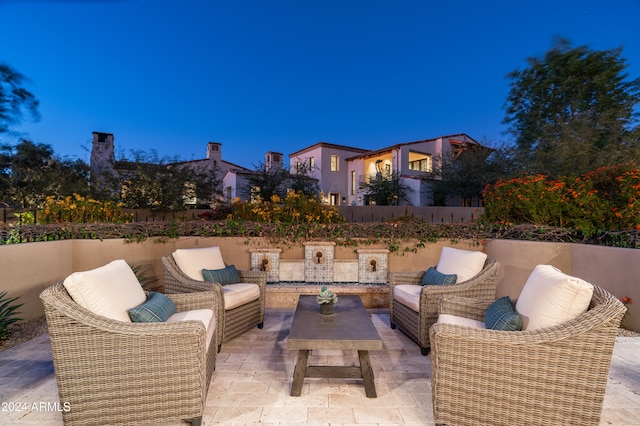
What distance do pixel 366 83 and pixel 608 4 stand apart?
1566 cm

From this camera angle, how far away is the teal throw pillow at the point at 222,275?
12.5ft

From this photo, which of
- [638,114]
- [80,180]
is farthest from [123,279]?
[638,114]

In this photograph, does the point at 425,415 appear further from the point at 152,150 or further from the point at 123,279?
the point at 152,150

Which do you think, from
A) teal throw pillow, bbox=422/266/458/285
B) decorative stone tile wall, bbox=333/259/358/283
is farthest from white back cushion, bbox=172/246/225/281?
teal throw pillow, bbox=422/266/458/285

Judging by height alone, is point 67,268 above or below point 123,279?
below

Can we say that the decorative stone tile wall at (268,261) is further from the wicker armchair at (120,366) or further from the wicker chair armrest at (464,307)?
the wicker armchair at (120,366)

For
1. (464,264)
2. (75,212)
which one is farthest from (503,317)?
(75,212)

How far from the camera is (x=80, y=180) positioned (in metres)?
12.0

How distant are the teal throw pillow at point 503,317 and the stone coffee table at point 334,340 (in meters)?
0.86

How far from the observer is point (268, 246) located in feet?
17.4

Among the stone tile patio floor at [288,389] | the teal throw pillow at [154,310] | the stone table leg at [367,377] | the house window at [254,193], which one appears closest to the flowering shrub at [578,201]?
the stone tile patio floor at [288,389]

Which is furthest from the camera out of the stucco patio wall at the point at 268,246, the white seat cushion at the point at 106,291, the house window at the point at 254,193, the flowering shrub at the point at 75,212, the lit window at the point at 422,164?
the lit window at the point at 422,164

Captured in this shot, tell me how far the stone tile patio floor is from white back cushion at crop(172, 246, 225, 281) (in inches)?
38.9

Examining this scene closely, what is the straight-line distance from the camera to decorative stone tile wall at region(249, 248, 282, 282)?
201 inches
